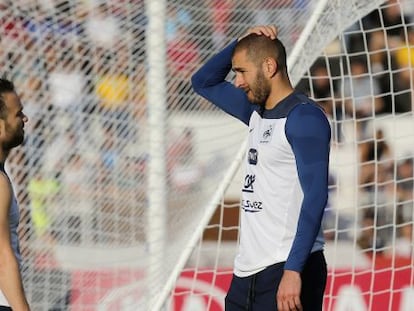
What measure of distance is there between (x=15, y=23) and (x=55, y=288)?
4.32ft

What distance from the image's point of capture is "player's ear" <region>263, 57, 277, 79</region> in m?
3.50

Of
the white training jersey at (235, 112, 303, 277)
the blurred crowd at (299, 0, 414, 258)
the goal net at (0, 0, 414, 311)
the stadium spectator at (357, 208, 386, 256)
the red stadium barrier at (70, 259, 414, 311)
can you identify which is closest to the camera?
the white training jersey at (235, 112, 303, 277)

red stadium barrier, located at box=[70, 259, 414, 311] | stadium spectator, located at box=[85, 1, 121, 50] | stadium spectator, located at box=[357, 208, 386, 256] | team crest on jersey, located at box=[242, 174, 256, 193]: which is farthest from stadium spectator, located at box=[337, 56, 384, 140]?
team crest on jersey, located at box=[242, 174, 256, 193]

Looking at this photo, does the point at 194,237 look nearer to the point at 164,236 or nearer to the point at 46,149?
the point at 164,236

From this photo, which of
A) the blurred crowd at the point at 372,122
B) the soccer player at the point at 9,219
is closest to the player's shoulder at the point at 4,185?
the soccer player at the point at 9,219

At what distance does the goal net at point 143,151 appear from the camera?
5.35 meters

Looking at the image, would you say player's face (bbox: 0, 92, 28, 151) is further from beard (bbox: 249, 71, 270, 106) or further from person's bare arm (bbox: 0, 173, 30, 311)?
beard (bbox: 249, 71, 270, 106)

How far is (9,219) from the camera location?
3250mm

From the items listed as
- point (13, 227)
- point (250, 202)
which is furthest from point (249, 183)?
point (13, 227)

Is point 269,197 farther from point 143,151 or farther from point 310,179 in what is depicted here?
point 143,151

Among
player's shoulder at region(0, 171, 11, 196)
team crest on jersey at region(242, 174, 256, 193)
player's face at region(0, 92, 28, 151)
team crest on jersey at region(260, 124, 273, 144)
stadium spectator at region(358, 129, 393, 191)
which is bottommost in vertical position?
stadium spectator at region(358, 129, 393, 191)

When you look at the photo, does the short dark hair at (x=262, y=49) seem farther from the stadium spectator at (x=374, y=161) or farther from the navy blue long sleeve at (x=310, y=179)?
the stadium spectator at (x=374, y=161)

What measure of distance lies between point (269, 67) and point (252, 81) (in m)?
0.07

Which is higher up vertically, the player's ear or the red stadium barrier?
the player's ear
